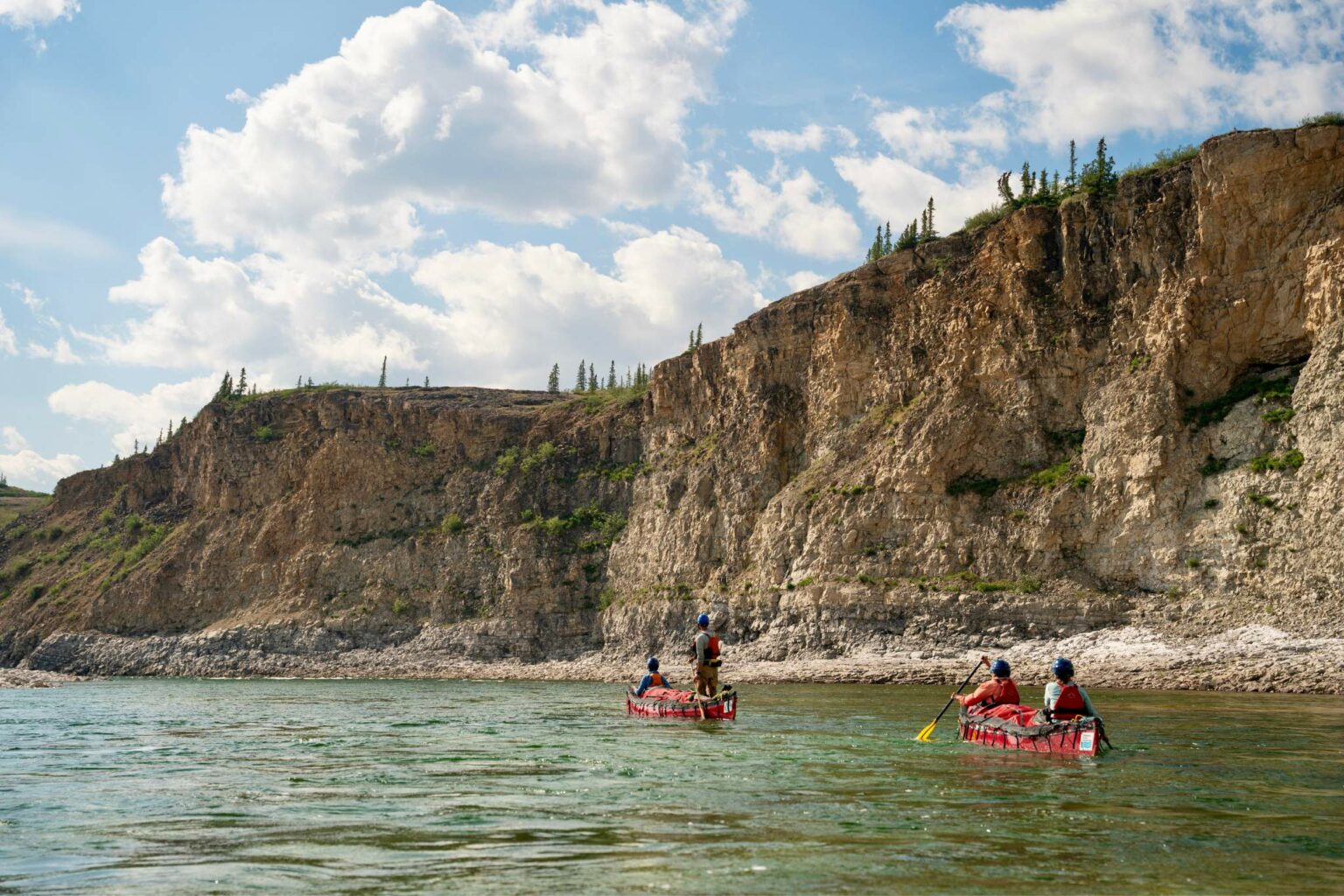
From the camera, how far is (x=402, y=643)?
221 ft

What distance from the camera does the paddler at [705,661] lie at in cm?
2667

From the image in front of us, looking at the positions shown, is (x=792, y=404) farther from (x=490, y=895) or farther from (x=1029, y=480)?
(x=490, y=895)

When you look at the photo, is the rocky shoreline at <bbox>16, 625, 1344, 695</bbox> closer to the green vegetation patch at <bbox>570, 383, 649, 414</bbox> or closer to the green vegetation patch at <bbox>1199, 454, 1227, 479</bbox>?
the green vegetation patch at <bbox>1199, 454, 1227, 479</bbox>

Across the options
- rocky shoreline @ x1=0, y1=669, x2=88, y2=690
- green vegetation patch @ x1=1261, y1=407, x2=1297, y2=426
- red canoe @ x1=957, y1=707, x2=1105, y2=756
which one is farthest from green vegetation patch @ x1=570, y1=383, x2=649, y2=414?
red canoe @ x1=957, y1=707, x2=1105, y2=756

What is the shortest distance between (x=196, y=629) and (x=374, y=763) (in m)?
62.1

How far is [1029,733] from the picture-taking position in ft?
62.4

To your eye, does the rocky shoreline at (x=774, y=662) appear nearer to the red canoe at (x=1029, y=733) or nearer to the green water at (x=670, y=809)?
the green water at (x=670, y=809)

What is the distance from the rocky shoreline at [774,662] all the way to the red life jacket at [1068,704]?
63.1 ft

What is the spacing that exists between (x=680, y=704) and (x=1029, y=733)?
952 centimetres

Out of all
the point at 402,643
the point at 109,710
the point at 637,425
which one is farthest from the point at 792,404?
the point at 109,710

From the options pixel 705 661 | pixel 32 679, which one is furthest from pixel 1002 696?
pixel 32 679

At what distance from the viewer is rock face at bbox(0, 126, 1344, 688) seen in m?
45.0

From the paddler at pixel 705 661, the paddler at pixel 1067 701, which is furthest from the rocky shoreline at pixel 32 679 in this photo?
the paddler at pixel 1067 701

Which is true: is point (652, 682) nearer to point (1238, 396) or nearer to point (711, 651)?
point (711, 651)
